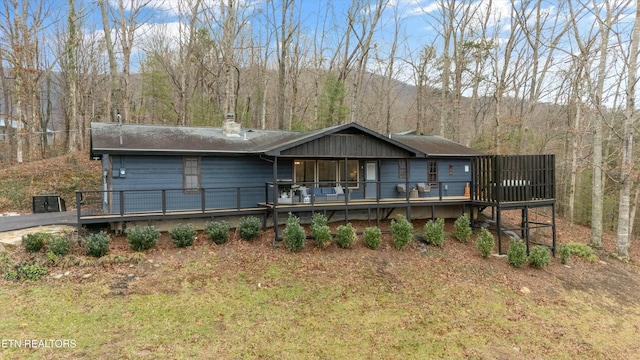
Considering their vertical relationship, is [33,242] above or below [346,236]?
above

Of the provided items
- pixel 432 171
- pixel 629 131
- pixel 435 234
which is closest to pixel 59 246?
pixel 435 234

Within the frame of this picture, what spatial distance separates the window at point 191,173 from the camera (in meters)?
11.6

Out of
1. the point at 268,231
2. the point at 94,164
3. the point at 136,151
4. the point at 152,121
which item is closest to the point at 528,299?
the point at 268,231

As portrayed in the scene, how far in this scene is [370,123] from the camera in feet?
109

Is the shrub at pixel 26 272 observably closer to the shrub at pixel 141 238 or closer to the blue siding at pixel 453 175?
the shrub at pixel 141 238

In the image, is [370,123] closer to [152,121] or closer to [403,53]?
[403,53]

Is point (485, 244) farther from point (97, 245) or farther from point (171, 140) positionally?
point (97, 245)

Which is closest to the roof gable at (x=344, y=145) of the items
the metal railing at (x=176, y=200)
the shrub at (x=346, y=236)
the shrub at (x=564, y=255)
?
the metal railing at (x=176, y=200)

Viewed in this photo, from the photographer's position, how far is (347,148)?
1218 cm

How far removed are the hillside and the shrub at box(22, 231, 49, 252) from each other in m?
6.54

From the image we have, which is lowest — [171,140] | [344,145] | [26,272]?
[26,272]

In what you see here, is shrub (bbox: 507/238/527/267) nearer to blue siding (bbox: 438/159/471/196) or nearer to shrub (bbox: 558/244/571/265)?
shrub (bbox: 558/244/571/265)

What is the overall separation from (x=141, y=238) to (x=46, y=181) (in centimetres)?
1090

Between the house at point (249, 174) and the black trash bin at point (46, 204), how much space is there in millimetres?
1599
